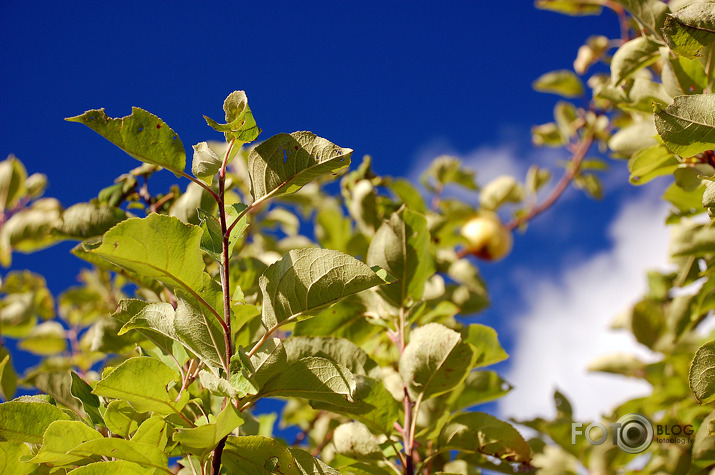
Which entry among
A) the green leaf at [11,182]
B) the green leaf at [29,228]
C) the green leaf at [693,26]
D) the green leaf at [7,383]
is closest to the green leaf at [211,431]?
the green leaf at [693,26]

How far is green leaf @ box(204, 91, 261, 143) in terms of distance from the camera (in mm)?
733

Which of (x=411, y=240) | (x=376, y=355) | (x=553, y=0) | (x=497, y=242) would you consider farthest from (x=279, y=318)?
(x=553, y=0)

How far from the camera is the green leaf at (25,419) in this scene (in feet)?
2.67

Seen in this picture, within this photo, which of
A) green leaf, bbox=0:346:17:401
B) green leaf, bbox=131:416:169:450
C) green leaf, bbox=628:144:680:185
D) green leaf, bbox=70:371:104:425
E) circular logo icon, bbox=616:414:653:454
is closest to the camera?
green leaf, bbox=131:416:169:450

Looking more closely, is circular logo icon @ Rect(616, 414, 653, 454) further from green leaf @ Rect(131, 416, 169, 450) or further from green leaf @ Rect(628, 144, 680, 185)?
green leaf @ Rect(131, 416, 169, 450)

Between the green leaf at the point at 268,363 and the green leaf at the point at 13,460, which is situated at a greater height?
the green leaf at the point at 13,460

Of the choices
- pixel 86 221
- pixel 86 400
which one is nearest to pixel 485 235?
pixel 86 221

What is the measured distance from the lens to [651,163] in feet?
4.17

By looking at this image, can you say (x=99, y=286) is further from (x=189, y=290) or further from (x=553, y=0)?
(x=553, y=0)

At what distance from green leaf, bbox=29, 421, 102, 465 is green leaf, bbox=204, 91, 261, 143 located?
0.46 meters

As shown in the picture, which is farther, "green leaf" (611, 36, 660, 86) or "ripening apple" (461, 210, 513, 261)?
"ripening apple" (461, 210, 513, 261)

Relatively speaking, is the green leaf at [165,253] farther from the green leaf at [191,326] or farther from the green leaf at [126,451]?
the green leaf at [126,451]

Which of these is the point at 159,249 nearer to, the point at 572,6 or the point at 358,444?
the point at 358,444

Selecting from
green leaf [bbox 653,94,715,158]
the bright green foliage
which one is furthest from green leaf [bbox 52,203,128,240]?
green leaf [bbox 653,94,715,158]
